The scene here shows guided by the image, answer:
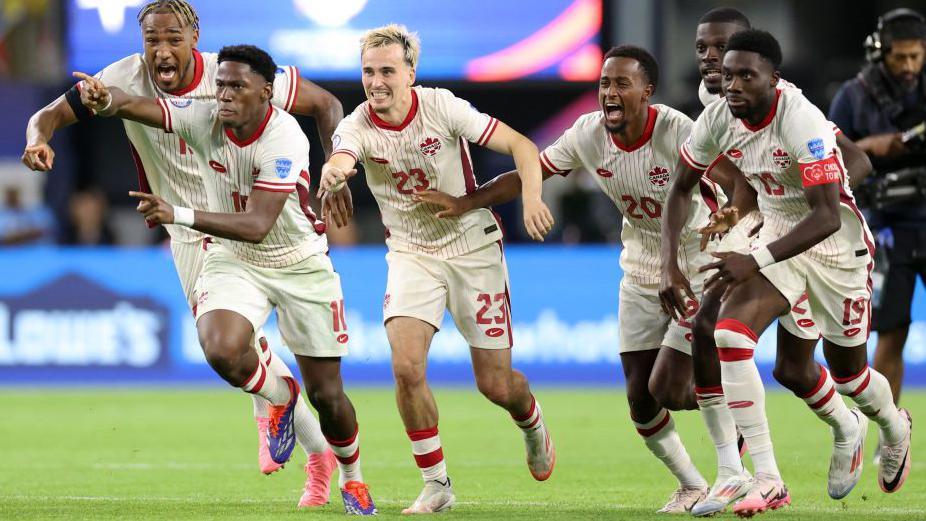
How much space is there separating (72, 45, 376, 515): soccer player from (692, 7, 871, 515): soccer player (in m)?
1.74

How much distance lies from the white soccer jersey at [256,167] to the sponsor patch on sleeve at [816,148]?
7.93 ft

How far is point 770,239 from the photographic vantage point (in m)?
7.50

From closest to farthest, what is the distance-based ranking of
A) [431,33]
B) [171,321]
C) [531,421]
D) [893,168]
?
[531,421] < [893,168] < [171,321] < [431,33]

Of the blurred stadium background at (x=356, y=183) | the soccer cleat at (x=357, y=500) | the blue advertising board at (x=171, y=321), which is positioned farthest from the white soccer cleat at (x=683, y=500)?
the blue advertising board at (x=171, y=321)

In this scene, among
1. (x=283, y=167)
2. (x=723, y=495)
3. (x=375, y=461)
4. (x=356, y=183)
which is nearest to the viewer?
(x=723, y=495)

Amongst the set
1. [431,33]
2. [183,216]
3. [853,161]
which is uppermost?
[431,33]

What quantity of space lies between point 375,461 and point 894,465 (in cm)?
356

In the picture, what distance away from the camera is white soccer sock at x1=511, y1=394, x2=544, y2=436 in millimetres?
8422

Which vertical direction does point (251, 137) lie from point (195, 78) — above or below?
below

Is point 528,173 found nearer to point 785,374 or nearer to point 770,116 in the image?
point 770,116

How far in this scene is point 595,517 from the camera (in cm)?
728

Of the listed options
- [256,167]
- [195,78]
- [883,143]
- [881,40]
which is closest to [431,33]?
[881,40]

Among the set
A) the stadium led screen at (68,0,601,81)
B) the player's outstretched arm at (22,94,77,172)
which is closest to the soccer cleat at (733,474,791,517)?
the player's outstretched arm at (22,94,77,172)

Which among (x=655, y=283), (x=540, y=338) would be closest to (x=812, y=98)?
(x=540, y=338)
